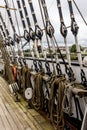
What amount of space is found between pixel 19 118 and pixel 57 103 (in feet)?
3.35

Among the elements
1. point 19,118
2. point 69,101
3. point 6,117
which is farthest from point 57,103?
point 6,117

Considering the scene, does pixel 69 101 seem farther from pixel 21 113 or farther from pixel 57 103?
pixel 21 113

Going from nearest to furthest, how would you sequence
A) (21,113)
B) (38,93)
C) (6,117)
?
(6,117), (21,113), (38,93)

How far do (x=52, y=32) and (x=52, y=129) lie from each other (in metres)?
1.67

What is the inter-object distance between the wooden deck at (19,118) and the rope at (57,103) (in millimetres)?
217

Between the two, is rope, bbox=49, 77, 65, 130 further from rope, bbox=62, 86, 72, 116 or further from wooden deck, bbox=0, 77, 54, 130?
wooden deck, bbox=0, 77, 54, 130

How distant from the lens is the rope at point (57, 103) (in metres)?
4.81

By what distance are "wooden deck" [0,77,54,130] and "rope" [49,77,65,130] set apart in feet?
0.71

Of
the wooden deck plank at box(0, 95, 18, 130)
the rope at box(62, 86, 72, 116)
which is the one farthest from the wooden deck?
the rope at box(62, 86, 72, 116)

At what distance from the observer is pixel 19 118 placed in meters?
5.63

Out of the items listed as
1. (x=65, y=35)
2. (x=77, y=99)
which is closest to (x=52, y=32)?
(x=65, y=35)

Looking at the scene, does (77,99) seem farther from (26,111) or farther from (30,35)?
(30,35)

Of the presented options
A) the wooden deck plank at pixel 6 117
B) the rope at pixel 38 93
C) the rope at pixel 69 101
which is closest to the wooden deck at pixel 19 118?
the wooden deck plank at pixel 6 117

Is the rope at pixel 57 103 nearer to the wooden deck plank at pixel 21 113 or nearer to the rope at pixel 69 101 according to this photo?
the rope at pixel 69 101
